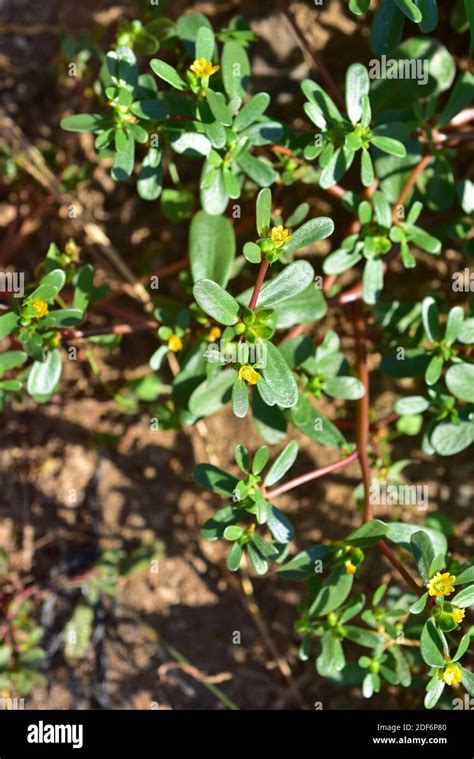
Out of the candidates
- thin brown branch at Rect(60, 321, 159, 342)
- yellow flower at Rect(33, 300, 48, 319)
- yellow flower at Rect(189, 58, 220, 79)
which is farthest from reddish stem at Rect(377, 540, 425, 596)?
yellow flower at Rect(189, 58, 220, 79)

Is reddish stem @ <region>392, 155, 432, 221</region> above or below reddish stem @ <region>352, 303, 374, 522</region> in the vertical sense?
above

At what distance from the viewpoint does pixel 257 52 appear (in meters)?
2.77

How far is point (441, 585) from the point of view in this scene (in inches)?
69.9

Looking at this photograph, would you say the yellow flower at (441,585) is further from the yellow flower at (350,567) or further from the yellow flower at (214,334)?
the yellow flower at (214,334)

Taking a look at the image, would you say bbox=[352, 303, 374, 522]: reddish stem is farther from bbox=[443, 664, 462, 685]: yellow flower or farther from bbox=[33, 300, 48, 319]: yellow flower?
bbox=[33, 300, 48, 319]: yellow flower

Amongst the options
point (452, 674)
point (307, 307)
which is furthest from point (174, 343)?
point (452, 674)

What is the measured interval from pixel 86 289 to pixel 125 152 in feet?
1.34

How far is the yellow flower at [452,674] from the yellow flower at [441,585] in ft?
0.53

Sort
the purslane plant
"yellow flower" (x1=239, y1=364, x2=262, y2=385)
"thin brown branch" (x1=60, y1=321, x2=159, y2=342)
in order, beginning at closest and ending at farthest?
"yellow flower" (x1=239, y1=364, x2=262, y2=385) → the purslane plant → "thin brown branch" (x1=60, y1=321, x2=159, y2=342)

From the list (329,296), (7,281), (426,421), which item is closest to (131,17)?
(7,281)

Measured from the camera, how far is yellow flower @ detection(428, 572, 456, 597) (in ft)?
5.79

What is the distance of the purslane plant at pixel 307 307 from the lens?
1788mm

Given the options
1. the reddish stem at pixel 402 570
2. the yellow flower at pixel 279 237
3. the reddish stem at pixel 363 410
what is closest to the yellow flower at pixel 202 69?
the yellow flower at pixel 279 237
